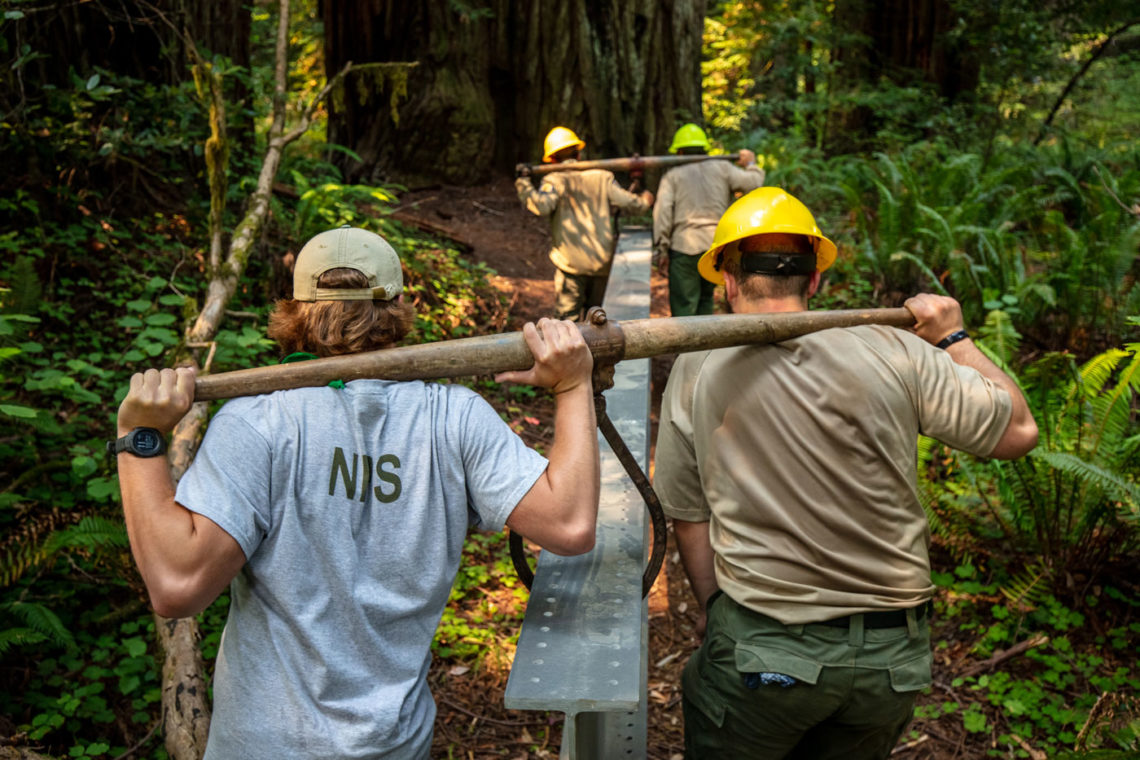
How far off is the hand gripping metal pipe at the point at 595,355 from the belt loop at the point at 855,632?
548 mm

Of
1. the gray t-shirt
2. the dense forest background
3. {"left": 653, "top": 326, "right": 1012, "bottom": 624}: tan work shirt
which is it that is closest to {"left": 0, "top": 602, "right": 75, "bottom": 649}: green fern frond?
the dense forest background

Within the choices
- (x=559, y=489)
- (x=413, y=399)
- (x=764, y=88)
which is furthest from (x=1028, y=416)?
(x=764, y=88)

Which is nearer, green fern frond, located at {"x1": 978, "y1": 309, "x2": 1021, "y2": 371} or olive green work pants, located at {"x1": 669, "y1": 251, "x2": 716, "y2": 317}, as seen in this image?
green fern frond, located at {"x1": 978, "y1": 309, "x2": 1021, "y2": 371}

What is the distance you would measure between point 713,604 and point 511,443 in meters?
0.98

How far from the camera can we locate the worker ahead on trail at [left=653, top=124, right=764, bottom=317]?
7.52 metres

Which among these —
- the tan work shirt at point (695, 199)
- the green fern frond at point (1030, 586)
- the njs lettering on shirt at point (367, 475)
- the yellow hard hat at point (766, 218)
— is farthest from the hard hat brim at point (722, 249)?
the tan work shirt at point (695, 199)

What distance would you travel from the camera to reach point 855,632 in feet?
7.34

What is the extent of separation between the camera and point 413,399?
1946 mm

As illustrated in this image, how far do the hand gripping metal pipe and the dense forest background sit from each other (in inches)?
71.3

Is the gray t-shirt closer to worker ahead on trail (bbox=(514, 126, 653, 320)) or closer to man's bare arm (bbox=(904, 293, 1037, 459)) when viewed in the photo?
man's bare arm (bbox=(904, 293, 1037, 459))

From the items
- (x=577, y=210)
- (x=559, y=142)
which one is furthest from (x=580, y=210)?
(x=559, y=142)

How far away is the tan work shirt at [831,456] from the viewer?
2246 mm

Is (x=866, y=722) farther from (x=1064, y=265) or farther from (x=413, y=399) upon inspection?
(x=1064, y=265)

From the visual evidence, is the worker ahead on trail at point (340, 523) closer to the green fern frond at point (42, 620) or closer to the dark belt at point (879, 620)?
the dark belt at point (879, 620)
